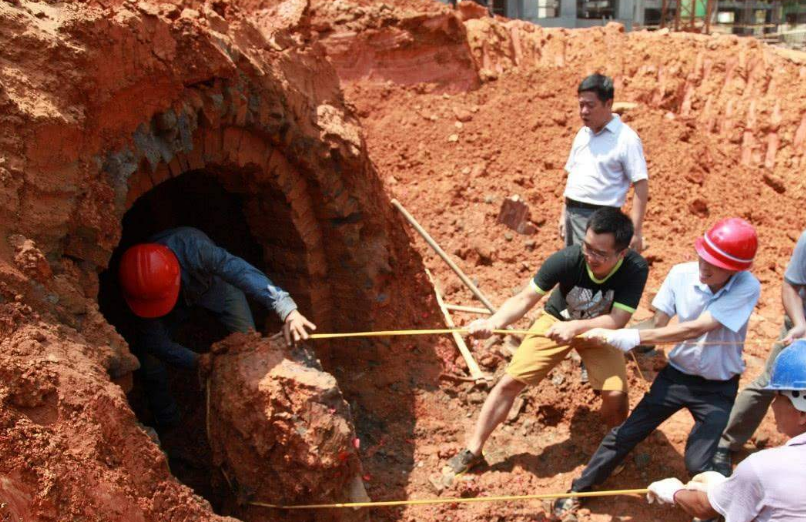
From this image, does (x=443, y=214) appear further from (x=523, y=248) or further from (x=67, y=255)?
(x=67, y=255)

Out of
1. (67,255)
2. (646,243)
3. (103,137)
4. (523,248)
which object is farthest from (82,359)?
(646,243)

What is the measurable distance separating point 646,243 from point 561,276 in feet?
15.6

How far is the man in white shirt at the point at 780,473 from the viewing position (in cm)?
249

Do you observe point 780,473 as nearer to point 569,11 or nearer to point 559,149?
point 559,149

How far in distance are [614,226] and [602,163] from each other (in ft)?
4.76

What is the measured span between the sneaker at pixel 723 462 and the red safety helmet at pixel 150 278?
3689 mm

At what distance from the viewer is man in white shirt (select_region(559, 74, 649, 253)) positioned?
534cm

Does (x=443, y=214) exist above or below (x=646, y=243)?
A: above

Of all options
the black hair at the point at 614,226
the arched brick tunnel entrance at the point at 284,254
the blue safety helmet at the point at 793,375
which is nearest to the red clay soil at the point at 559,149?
the arched brick tunnel entrance at the point at 284,254

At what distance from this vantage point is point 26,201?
10.5 ft

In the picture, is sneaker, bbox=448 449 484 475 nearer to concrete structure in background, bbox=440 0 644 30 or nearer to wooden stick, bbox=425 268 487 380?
wooden stick, bbox=425 268 487 380

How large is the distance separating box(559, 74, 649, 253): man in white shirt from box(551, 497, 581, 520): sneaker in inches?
75.1

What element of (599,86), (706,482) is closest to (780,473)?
(706,482)

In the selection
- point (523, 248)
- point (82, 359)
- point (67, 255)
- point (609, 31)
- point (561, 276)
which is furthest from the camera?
point (609, 31)
